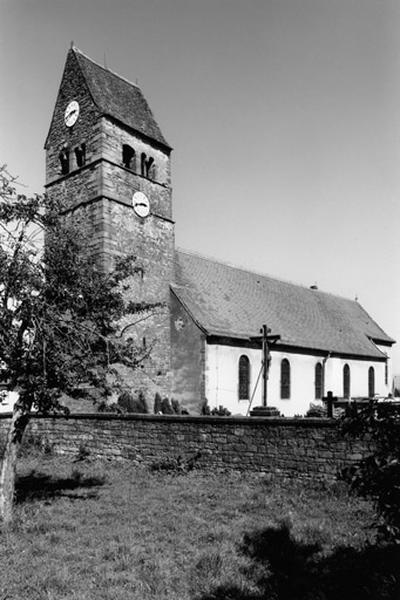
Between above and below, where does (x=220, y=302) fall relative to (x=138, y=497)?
above

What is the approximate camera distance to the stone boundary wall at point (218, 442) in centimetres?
1045

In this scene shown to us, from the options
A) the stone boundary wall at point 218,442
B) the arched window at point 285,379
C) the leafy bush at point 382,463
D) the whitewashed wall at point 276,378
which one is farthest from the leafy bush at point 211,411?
the leafy bush at point 382,463

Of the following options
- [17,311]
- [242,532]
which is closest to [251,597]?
[242,532]

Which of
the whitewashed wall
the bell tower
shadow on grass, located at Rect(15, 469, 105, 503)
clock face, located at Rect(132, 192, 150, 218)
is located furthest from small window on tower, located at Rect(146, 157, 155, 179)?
shadow on grass, located at Rect(15, 469, 105, 503)

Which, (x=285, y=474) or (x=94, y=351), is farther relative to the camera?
(x=285, y=474)

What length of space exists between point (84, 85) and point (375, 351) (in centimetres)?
2606

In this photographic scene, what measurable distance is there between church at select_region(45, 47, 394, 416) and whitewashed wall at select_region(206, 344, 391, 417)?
58 mm

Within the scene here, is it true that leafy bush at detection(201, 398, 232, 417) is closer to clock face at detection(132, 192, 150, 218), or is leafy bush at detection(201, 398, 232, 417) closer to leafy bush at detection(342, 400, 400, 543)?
clock face at detection(132, 192, 150, 218)

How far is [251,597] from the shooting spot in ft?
16.7

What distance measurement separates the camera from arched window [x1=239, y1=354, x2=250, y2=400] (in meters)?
23.2

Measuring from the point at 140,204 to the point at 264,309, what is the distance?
33.4 feet

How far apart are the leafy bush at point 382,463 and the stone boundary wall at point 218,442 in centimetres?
574

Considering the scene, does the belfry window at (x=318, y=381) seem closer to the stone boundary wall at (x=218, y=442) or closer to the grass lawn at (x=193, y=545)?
the stone boundary wall at (x=218, y=442)

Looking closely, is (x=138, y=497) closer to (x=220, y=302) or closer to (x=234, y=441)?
(x=234, y=441)
